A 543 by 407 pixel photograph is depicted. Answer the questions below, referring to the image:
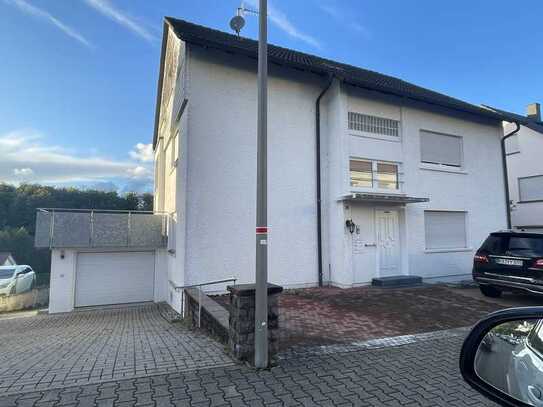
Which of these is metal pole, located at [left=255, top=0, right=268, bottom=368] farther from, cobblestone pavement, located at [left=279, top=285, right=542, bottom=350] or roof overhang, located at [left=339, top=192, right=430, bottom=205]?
roof overhang, located at [left=339, top=192, right=430, bottom=205]

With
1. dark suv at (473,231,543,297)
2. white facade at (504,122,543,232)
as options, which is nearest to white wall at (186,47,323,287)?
dark suv at (473,231,543,297)

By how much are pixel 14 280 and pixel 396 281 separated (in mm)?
22383

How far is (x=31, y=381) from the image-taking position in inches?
141

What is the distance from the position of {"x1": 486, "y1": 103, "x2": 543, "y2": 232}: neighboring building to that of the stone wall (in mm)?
19453

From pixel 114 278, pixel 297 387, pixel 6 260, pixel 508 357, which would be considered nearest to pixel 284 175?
pixel 297 387

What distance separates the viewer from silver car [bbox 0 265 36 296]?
19188 mm

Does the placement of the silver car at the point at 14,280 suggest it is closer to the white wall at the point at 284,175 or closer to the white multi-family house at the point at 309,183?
the white multi-family house at the point at 309,183

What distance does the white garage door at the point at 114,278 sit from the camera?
12961 mm

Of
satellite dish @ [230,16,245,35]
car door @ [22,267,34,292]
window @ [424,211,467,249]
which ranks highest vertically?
satellite dish @ [230,16,245,35]

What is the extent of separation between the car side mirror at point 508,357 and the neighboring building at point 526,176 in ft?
67.1

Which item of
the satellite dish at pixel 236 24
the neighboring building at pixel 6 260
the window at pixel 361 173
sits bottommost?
the neighboring building at pixel 6 260

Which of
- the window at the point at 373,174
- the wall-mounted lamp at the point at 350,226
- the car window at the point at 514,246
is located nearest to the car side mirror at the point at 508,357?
the car window at the point at 514,246

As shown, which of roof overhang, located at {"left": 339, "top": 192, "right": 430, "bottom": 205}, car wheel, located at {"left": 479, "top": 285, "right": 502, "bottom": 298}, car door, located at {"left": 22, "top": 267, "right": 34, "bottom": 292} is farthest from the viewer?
car door, located at {"left": 22, "top": 267, "right": 34, "bottom": 292}

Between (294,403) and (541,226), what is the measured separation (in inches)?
803
